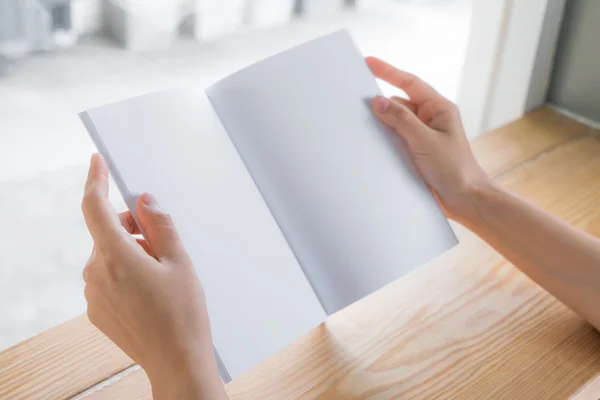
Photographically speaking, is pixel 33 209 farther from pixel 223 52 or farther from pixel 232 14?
pixel 232 14

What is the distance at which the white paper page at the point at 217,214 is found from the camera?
537mm

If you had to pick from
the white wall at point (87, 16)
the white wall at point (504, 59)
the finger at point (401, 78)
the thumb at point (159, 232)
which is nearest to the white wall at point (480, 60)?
the white wall at point (504, 59)

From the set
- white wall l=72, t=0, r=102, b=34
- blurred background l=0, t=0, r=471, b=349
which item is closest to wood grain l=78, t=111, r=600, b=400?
blurred background l=0, t=0, r=471, b=349

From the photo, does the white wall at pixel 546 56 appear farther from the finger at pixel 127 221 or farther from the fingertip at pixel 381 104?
the finger at pixel 127 221

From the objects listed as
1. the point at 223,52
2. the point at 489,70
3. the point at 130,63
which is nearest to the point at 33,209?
the point at 130,63

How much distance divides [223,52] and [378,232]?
1.33 metres

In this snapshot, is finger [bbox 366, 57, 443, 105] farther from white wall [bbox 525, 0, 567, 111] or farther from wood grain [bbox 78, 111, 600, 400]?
white wall [bbox 525, 0, 567, 111]

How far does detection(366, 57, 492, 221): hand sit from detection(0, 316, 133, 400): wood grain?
0.34 metres

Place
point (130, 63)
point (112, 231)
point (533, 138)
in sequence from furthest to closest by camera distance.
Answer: point (130, 63) < point (533, 138) < point (112, 231)

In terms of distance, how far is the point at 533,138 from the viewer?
99cm

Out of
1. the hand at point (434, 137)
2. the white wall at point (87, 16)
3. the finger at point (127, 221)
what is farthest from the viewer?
the white wall at point (87, 16)

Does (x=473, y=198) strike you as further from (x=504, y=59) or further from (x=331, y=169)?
(x=504, y=59)

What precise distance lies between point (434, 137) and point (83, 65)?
125 centimetres

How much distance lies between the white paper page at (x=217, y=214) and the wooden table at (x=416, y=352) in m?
0.05
